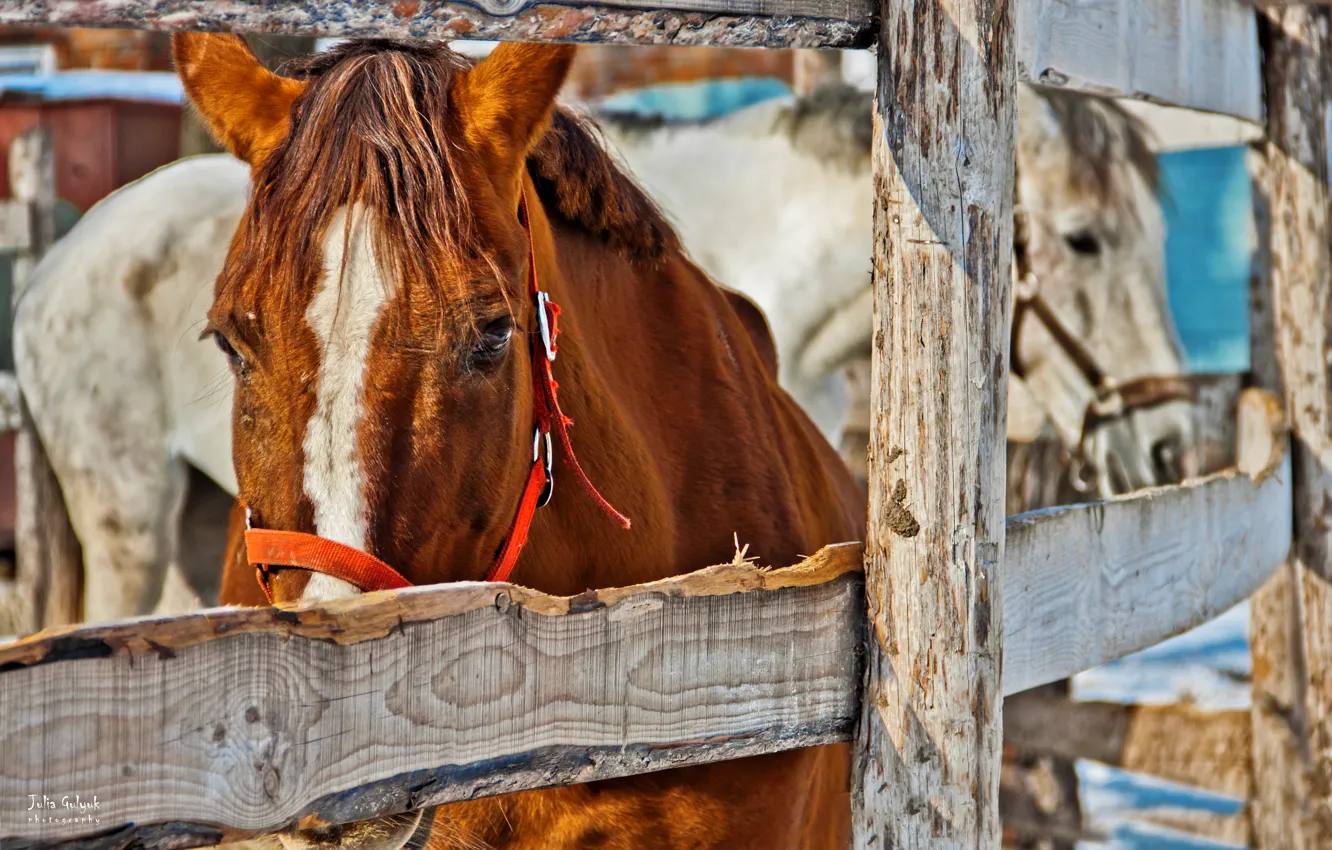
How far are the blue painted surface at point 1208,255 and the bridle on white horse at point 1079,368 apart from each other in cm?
372

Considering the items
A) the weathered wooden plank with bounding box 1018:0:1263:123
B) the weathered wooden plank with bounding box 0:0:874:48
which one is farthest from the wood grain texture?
the weathered wooden plank with bounding box 1018:0:1263:123

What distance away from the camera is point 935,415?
1.48m

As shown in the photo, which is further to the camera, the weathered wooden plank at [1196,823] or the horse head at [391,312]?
the weathered wooden plank at [1196,823]

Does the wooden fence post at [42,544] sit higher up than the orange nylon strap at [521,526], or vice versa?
the orange nylon strap at [521,526]

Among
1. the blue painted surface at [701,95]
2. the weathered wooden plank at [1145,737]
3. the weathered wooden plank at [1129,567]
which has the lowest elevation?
the weathered wooden plank at [1145,737]

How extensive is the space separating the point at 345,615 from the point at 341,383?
16.0 inches

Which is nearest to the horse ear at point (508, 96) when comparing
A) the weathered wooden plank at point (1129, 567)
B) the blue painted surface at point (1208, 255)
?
the weathered wooden plank at point (1129, 567)

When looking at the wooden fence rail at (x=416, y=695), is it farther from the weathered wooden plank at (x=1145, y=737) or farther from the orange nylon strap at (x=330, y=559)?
the weathered wooden plank at (x=1145, y=737)

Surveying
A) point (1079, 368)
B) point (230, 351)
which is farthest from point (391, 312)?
point (1079, 368)

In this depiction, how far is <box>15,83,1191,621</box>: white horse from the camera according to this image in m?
4.20

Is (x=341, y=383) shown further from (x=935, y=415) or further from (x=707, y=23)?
(x=935, y=415)

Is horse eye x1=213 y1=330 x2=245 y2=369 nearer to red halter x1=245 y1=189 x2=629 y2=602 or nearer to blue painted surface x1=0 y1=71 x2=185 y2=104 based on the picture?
red halter x1=245 y1=189 x2=629 y2=602

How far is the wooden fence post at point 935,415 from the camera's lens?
4.82ft

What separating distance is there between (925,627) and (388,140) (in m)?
0.89
